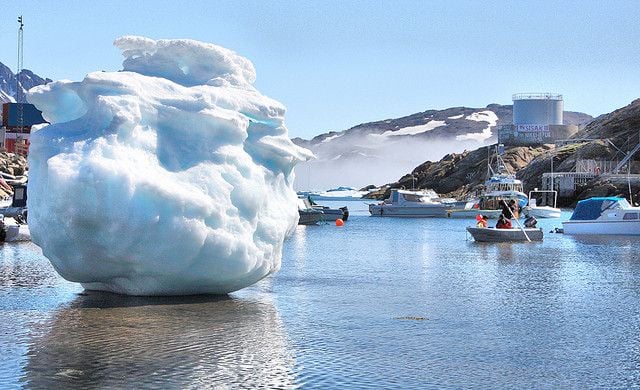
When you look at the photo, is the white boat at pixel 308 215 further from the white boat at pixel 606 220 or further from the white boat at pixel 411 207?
the white boat at pixel 411 207

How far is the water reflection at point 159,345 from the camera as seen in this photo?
44.9 feet

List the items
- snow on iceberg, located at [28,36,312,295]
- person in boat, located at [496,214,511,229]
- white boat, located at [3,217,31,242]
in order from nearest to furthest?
snow on iceberg, located at [28,36,312,295], white boat, located at [3,217,31,242], person in boat, located at [496,214,511,229]

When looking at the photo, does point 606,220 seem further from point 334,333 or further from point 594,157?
point 594,157

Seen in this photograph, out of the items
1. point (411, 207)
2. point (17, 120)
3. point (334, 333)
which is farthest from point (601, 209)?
point (17, 120)

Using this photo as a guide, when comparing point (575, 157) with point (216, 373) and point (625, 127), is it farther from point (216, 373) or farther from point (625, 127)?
point (216, 373)

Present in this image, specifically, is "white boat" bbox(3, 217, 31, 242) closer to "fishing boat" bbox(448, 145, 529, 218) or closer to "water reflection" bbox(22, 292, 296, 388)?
"water reflection" bbox(22, 292, 296, 388)

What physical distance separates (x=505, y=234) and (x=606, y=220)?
15056mm

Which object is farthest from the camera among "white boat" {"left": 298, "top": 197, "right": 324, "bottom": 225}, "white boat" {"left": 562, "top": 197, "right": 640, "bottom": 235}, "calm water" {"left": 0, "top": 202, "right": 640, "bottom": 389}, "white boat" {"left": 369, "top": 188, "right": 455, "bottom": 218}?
"white boat" {"left": 369, "top": 188, "right": 455, "bottom": 218}

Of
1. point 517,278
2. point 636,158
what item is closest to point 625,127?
point 636,158

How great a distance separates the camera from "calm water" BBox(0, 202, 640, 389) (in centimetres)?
1408

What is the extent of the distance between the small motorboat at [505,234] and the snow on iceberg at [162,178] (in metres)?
29.0

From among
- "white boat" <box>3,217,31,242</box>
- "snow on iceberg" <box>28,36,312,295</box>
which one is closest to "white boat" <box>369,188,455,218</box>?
"white boat" <box>3,217,31,242</box>

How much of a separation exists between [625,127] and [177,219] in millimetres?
153227

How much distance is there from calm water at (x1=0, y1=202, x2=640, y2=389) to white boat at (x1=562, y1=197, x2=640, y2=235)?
32.7m
